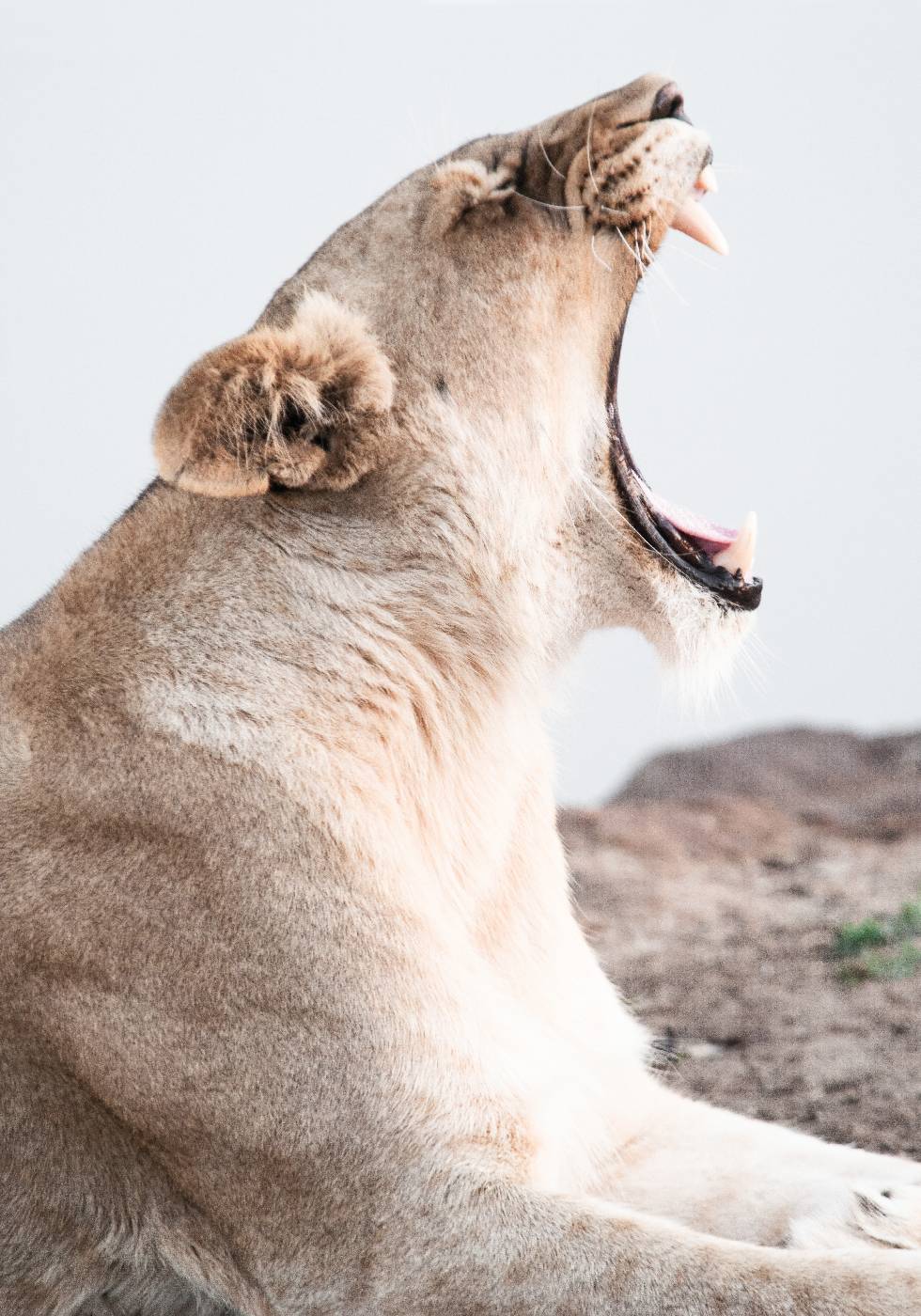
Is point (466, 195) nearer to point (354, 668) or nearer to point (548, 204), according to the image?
point (548, 204)

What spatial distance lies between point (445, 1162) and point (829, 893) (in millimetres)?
5152

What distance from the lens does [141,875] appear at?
2.75 meters

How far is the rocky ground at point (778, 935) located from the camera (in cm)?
451

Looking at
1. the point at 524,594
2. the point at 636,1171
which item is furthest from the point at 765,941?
the point at 524,594

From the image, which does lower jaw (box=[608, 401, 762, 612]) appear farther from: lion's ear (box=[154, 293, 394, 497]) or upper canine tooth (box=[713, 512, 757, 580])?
lion's ear (box=[154, 293, 394, 497])

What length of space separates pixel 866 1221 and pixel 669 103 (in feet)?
7.13

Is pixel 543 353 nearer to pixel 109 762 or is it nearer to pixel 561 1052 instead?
pixel 109 762

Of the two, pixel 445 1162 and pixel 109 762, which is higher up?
pixel 109 762

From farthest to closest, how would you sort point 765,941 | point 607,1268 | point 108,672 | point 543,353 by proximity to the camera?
point 765,941, point 543,353, point 108,672, point 607,1268

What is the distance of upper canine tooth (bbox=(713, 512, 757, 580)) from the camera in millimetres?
3424

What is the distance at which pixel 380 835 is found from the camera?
9.09 feet

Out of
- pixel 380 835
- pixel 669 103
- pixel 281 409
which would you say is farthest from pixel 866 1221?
pixel 669 103

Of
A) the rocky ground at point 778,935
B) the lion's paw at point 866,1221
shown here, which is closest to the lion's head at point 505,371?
the lion's paw at point 866,1221

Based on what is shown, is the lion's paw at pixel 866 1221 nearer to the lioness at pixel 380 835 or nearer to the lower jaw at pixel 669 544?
the lioness at pixel 380 835
